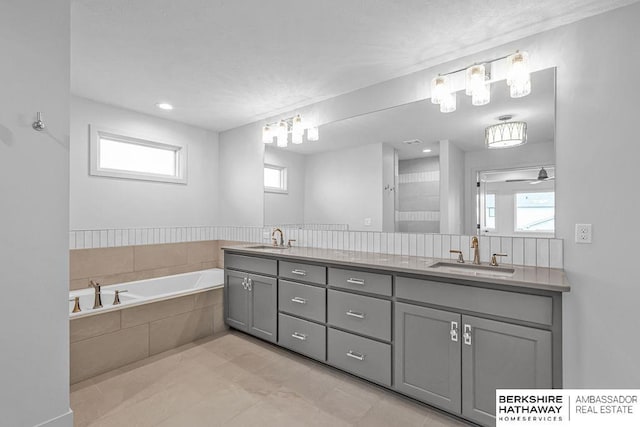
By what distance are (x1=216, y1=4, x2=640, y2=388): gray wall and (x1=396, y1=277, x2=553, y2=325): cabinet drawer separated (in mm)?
440

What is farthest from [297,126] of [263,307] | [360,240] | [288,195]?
[263,307]

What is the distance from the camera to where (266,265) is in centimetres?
295

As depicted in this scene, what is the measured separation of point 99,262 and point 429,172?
331cm

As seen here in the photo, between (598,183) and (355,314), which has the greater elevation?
(598,183)

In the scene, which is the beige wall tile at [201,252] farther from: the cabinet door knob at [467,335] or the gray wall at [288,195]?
the cabinet door knob at [467,335]

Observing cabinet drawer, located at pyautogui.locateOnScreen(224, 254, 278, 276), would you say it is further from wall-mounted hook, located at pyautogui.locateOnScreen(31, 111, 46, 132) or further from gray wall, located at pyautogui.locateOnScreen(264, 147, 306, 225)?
wall-mounted hook, located at pyautogui.locateOnScreen(31, 111, 46, 132)

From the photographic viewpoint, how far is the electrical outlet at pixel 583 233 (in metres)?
1.81

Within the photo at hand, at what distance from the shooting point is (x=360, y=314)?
7.43 feet

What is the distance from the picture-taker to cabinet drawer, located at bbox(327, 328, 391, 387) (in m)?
2.14

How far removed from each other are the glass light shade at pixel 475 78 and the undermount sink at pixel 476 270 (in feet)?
3.96

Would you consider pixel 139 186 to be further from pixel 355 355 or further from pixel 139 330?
pixel 355 355

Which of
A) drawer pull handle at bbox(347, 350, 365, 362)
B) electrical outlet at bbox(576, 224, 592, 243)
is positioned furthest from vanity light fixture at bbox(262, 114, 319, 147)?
electrical outlet at bbox(576, 224, 592, 243)

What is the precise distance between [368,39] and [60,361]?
2695mm

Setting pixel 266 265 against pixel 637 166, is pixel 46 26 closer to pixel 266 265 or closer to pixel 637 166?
pixel 266 265
